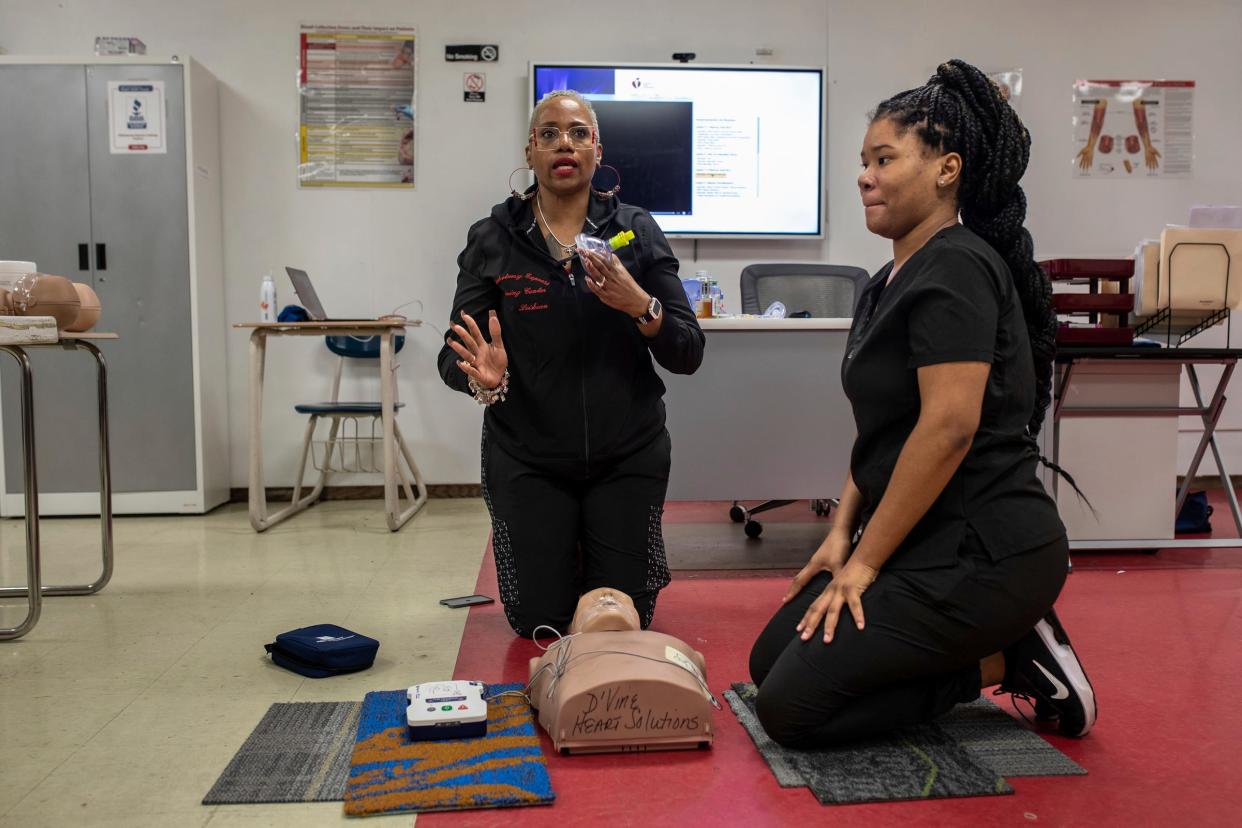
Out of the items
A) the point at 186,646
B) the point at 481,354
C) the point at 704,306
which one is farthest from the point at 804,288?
the point at 186,646

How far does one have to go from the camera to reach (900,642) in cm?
153

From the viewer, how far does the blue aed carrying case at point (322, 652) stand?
2.03 m

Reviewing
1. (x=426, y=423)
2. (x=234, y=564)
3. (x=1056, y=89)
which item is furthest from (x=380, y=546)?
(x=1056, y=89)

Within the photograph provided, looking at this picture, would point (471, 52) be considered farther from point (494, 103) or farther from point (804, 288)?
point (804, 288)

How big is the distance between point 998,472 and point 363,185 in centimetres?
373

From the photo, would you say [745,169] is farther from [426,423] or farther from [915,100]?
[915,100]

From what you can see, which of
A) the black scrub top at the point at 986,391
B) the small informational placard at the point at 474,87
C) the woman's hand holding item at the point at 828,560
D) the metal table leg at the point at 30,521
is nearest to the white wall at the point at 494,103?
the small informational placard at the point at 474,87

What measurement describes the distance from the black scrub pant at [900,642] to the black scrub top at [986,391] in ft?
0.10

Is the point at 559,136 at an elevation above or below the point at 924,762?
above

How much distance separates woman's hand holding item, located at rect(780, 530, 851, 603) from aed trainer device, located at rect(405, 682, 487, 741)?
58cm

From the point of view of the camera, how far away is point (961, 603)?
1.53 m

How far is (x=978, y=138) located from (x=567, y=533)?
124 cm

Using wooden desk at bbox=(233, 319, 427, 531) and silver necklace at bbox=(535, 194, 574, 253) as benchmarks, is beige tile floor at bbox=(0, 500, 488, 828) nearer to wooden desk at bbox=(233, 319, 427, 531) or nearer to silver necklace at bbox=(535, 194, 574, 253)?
wooden desk at bbox=(233, 319, 427, 531)

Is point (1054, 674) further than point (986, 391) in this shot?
Yes
